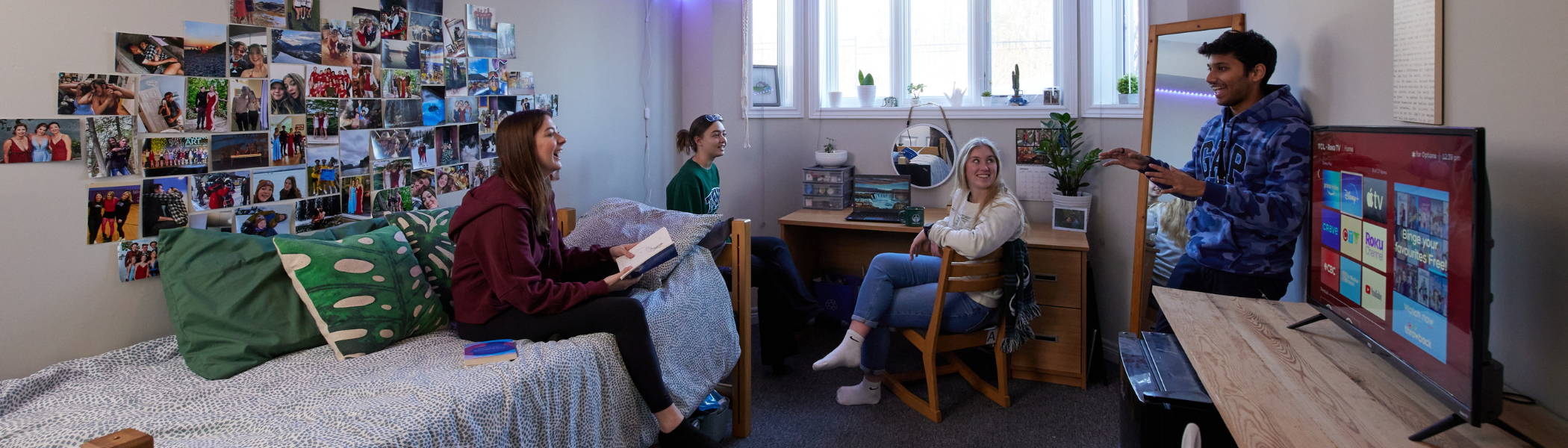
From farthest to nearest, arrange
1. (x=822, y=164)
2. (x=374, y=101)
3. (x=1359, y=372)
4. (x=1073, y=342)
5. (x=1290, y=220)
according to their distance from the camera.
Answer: (x=822, y=164)
(x=1073, y=342)
(x=374, y=101)
(x=1290, y=220)
(x=1359, y=372)

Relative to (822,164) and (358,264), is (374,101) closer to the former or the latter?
(358,264)

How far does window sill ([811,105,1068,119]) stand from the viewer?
3520mm

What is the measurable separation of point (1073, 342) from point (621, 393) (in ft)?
6.09

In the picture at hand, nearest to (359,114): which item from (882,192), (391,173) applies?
(391,173)

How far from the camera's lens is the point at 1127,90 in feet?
10.8

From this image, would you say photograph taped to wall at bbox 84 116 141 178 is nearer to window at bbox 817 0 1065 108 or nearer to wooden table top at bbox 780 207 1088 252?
wooden table top at bbox 780 207 1088 252

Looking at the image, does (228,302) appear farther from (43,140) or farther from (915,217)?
(915,217)

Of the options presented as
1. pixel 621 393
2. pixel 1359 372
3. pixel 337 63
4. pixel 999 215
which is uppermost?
pixel 337 63

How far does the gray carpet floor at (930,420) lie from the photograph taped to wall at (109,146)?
175 centimetres

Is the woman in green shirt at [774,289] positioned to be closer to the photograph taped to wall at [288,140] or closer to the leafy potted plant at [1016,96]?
the leafy potted plant at [1016,96]

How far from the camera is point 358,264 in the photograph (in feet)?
6.54

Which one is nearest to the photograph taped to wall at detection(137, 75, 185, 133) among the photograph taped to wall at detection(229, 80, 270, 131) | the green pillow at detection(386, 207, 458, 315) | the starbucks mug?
the photograph taped to wall at detection(229, 80, 270, 131)

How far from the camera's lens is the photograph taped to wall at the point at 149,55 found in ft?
6.03

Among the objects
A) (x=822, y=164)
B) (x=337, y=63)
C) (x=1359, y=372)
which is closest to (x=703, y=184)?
(x=822, y=164)
